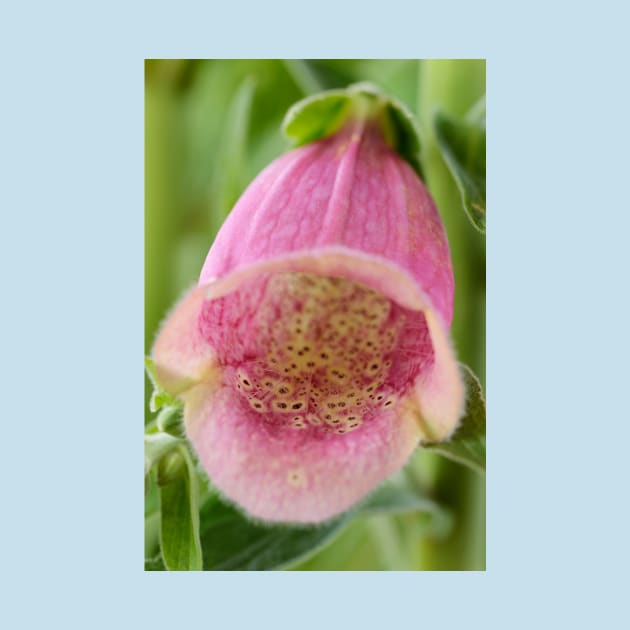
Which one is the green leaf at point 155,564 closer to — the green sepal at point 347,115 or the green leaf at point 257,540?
the green leaf at point 257,540

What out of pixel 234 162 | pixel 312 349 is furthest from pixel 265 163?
pixel 312 349

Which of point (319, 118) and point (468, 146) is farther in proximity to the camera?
point (468, 146)

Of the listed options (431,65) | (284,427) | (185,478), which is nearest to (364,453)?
(284,427)

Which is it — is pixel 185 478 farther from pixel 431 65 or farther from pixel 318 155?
pixel 431 65

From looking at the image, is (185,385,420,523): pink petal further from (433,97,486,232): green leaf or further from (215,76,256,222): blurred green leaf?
(215,76,256,222): blurred green leaf

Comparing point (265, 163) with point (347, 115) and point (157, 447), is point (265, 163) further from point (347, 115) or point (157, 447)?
point (157, 447)

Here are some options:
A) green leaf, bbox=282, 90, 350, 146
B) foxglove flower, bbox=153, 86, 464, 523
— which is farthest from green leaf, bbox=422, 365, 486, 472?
green leaf, bbox=282, 90, 350, 146

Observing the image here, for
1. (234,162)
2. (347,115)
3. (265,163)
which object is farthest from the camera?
(265,163)
